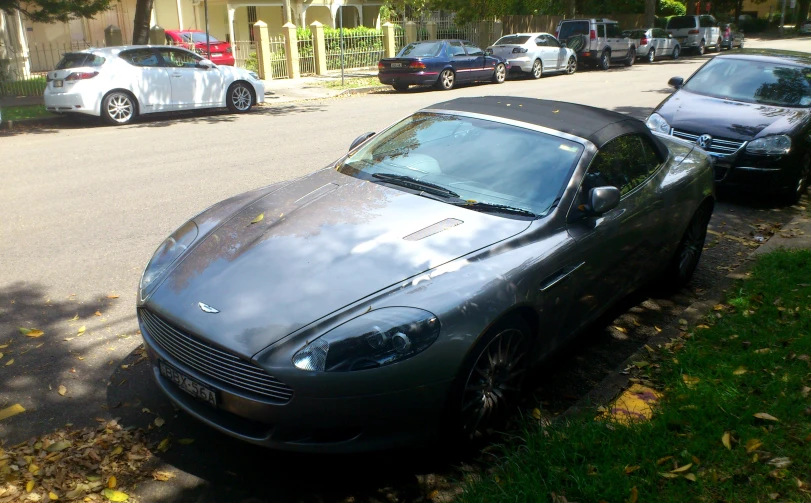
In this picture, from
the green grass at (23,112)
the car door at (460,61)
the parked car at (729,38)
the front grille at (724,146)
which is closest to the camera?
the front grille at (724,146)

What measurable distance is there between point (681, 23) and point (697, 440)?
4028 cm

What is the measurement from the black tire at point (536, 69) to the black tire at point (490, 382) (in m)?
23.5

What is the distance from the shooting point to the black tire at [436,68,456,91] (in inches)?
860

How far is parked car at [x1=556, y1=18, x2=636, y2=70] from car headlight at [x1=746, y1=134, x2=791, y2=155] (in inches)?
888

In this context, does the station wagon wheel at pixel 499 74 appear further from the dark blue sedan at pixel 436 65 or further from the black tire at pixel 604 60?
the black tire at pixel 604 60

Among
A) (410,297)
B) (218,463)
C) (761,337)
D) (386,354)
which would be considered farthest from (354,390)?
(761,337)

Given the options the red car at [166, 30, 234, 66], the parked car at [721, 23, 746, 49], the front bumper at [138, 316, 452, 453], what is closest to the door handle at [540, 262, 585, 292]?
the front bumper at [138, 316, 452, 453]

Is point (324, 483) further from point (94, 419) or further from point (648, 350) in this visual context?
point (648, 350)

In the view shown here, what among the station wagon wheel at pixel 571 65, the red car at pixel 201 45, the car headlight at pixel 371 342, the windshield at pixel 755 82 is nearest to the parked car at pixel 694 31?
the station wagon wheel at pixel 571 65

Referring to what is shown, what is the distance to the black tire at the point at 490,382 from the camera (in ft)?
11.8

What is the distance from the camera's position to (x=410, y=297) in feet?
11.7

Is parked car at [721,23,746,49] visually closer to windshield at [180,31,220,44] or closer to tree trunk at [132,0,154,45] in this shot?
windshield at [180,31,220,44]

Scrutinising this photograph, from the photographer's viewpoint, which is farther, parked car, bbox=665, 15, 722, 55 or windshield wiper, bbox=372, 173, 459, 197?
parked car, bbox=665, 15, 722, 55

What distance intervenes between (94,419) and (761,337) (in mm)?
4138
